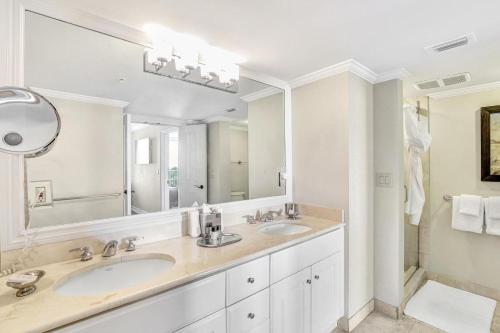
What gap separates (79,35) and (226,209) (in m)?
1.41

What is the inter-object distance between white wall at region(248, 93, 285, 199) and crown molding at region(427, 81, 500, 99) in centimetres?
186

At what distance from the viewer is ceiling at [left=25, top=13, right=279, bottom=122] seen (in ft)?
3.97

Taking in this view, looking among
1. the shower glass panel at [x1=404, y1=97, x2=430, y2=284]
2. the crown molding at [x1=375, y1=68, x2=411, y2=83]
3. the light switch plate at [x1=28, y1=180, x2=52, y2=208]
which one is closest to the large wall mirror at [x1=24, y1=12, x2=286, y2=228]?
the light switch plate at [x1=28, y1=180, x2=52, y2=208]

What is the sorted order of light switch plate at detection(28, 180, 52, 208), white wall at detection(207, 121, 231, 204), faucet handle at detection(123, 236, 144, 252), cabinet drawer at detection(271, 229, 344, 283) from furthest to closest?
white wall at detection(207, 121, 231, 204), cabinet drawer at detection(271, 229, 344, 283), faucet handle at detection(123, 236, 144, 252), light switch plate at detection(28, 180, 52, 208)

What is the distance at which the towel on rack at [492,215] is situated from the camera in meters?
2.34

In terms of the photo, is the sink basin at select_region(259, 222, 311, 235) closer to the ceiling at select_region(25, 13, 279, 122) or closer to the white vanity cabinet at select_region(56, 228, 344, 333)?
the white vanity cabinet at select_region(56, 228, 344, 333)

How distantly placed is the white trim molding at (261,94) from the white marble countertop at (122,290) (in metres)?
1.14

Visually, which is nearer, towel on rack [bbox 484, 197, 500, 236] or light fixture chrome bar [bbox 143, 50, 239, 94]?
light fixture chrome bar [bbox 143, 50, 239, 94]

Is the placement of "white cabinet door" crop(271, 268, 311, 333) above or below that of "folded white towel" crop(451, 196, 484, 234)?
below

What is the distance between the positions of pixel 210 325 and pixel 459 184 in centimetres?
295

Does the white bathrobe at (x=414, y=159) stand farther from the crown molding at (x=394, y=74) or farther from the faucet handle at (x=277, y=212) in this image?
the faucet handle at (x=277, y=212)

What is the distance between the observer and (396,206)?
84.1 inches

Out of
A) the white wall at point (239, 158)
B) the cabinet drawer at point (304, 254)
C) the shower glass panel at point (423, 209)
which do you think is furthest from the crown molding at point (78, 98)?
the shower glass panel at point (423, 209)

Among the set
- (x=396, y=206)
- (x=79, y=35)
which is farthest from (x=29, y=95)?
(x=396, y=206)
